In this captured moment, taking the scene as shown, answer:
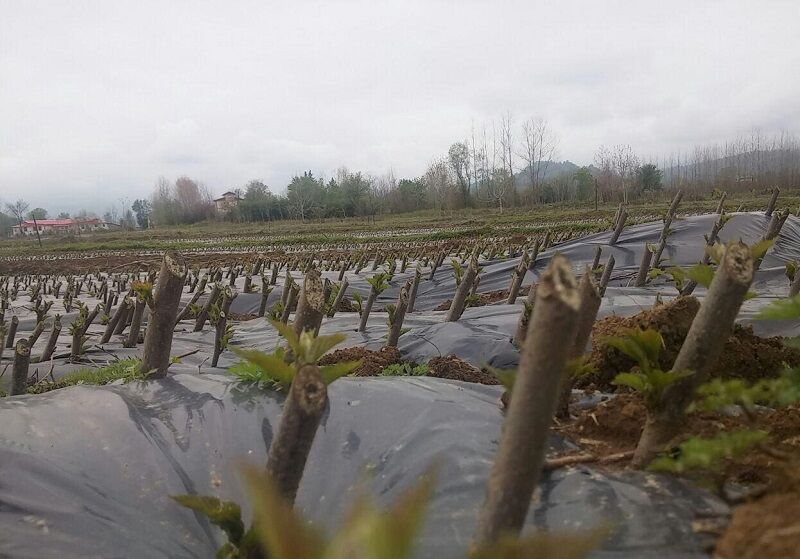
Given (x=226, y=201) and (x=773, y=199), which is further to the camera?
(x=226, y=201)

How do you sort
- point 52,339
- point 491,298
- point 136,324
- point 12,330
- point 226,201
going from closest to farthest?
point 136,324
point 52,339
point 12,330
point 491,298
point 226,201

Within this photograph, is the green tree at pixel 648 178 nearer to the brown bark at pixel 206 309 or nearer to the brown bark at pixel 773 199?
the brown bark at pixel 773 199

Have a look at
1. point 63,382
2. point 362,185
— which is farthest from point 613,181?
point 63,382

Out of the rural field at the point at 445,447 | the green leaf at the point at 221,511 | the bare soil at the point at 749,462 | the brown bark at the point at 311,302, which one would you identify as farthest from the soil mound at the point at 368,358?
the green leaf at the point at 221,511

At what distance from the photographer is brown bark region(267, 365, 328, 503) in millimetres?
1354

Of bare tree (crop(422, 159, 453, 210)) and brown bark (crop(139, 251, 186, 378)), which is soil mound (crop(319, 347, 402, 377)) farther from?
bare tree (crop(422, 159, 453, 210))

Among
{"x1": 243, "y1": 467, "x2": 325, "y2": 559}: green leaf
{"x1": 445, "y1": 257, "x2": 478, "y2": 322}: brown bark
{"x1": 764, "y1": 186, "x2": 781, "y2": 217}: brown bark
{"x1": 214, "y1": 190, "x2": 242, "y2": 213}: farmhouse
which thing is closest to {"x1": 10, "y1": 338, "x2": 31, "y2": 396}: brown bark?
{"x1": 243, "y1": 467, "x2": 325, "y2": 559}: green leaf

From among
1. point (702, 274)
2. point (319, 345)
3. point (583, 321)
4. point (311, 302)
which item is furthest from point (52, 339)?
point (702, 274)

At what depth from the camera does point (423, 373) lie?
14.7ft

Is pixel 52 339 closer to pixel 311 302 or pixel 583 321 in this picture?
pixel 311 302

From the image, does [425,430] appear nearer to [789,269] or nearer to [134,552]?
[134,552]

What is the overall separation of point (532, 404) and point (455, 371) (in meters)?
3.28

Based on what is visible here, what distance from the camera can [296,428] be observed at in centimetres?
143

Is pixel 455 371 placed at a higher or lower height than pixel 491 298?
higher
